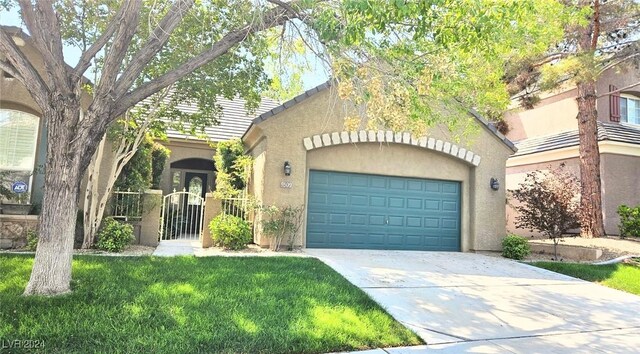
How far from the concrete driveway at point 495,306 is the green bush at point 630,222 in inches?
253

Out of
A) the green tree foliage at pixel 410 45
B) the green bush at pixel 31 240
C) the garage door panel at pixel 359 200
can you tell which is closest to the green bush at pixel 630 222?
the green tree foliage at pixel 410 45

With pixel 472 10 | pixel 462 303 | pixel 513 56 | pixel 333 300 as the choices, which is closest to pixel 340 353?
pixel 333 300

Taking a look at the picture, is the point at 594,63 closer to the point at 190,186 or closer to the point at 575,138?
the point at 575,138

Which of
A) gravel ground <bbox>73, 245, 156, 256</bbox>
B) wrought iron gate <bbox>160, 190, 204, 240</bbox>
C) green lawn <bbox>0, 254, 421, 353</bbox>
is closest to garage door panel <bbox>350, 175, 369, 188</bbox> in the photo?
wrought iron gate <bbox>160, 190, 204, 240</bbox>

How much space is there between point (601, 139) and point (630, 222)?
12.2 ft

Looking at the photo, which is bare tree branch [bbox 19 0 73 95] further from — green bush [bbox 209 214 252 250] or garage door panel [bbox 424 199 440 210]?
garage door panel [bbox 424 199 440 210]

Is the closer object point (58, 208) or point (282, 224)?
point (58, 208)

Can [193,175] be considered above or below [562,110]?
below

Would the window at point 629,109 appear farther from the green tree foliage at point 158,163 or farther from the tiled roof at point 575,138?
the green tree foliage at point 158,163

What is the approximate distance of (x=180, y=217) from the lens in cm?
1452

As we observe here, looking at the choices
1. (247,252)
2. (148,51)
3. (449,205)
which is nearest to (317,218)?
(247,252)

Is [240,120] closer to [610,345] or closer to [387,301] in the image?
[387,301]

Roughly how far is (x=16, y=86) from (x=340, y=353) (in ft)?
38.0

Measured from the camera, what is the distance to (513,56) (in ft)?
46.8
